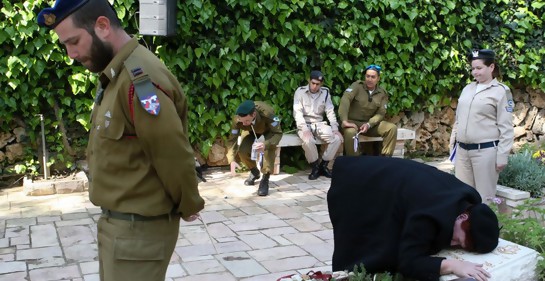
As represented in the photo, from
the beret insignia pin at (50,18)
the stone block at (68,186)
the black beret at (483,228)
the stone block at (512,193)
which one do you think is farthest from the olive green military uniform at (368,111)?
the beret insignia pin at (50,18)

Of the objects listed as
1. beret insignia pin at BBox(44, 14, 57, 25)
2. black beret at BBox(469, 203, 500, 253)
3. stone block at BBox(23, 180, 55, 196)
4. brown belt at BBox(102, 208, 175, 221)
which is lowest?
stone block at BBox(23, 180, 55, 196)

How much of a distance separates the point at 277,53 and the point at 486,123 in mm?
3174

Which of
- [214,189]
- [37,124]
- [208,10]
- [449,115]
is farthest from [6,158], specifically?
[449,115]

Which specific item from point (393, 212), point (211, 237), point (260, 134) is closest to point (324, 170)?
point (260, 134)

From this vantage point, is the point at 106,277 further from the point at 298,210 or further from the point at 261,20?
the point at 261,20

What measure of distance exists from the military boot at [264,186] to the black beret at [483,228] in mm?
3760

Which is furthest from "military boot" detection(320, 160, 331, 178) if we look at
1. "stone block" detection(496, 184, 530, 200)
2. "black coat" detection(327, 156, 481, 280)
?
"black coat" detection(327, 156, 481, 280)

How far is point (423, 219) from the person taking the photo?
8.54ft

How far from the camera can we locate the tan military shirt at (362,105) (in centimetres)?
750

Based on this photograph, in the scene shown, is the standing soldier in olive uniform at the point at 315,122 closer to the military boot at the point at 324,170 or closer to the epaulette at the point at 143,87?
the military boot at the point at 324,170

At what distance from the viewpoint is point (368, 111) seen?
24.8ft

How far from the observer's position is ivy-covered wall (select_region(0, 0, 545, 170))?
20.7ft

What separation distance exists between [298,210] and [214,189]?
1193mm

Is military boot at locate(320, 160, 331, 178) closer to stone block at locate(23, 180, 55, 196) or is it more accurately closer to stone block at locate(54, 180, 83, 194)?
stone block at locate(54, 180, 83, 194)
